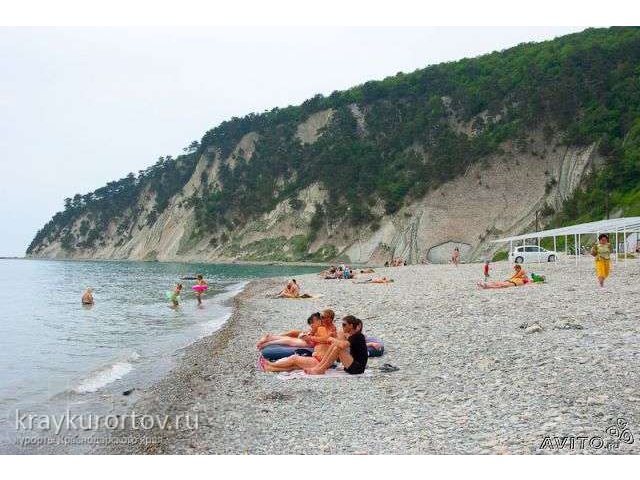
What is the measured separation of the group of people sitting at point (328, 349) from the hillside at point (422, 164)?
46562mm

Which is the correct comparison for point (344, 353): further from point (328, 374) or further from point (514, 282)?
point (514, 282)

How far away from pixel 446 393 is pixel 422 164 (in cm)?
7382

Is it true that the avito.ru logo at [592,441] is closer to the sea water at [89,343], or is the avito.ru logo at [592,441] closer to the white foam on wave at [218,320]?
the sea water at [89,343]

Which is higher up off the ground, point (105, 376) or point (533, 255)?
point (533, 255)

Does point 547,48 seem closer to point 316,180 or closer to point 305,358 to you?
point 316,180

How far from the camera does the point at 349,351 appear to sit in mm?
10367

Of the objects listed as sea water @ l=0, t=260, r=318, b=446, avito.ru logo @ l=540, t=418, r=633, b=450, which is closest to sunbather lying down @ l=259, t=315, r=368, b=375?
sea water @ l=0, t=260, r=318, b=446

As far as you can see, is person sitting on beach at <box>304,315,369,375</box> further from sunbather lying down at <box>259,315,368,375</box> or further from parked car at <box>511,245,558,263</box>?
parked car at <box>511,245,558,263</box>

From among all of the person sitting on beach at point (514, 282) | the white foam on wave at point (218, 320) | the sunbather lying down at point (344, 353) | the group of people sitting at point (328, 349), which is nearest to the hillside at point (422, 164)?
the person sitting on beach at point (514, 282)

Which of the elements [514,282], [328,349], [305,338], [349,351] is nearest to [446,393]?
[349,351]

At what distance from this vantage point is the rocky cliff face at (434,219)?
6656cm

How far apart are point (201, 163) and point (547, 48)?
2694 inches

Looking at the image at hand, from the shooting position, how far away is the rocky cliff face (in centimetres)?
6656

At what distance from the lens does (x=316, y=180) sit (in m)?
94.2
